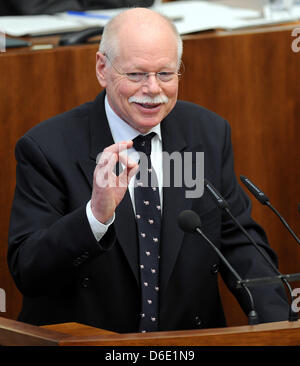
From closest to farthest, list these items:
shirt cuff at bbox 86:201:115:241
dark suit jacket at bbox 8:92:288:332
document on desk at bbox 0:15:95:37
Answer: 1. shirt cuff at bbox 86:201:115:241
2. dark suit jacket at bbox 8:92:288:332
3. document on desk at bbox 0:15:95:37

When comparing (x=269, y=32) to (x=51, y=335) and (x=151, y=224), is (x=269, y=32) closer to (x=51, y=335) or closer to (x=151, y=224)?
(x=151, y=224)

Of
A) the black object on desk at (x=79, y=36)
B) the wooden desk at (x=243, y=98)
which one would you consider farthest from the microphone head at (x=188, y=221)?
the black object on desk at (x=79, y=36)

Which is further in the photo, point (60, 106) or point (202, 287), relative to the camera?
point (60, 106)

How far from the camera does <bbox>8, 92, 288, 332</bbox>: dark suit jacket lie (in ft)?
6.84

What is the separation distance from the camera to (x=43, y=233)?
2080 millimetres

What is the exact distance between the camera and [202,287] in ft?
7.63

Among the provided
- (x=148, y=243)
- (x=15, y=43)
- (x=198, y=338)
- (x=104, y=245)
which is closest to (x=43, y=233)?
(x=104, y=245)

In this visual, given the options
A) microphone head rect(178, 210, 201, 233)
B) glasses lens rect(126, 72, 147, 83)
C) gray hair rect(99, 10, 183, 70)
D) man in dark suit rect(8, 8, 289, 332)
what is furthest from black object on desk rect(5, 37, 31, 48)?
microphone head rect(178, 210, 201, 233)

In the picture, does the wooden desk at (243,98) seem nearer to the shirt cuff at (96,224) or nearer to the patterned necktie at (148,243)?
the patterned necktie at (148,243)

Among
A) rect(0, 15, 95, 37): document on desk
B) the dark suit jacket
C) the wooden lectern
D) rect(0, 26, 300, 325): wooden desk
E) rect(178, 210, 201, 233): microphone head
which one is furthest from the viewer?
rect(0, 15, 95, 37): document on desk

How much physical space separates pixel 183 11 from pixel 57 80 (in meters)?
0.85

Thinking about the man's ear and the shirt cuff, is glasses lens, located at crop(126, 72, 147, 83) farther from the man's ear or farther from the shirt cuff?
the shirt cuff
